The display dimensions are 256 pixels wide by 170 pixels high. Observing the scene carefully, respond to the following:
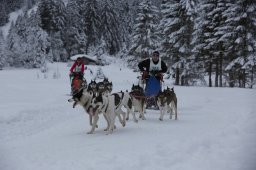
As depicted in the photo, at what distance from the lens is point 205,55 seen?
34.1 m

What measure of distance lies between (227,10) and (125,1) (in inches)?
2881

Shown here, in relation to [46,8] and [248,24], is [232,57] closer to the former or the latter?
[248,24]

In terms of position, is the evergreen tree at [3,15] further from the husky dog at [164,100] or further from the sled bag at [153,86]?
the husky dog at [164,100]

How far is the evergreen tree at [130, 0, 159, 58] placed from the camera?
40141 millimetres

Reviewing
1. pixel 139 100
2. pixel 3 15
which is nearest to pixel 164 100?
pixel 139 100

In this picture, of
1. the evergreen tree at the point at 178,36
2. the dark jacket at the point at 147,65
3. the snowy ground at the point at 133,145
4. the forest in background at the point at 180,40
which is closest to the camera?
the snowy ground at the point at 133,145

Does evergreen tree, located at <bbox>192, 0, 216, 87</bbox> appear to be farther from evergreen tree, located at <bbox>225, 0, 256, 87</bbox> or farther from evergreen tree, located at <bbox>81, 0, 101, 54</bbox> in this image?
evergreen tree, located at <bbox>81, 0, 101, 54</bbox>

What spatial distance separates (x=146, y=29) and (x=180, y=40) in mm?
6759

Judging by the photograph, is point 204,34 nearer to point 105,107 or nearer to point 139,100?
point 139,100

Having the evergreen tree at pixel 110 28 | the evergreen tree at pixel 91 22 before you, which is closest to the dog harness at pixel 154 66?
the evergreen tree at pixel 91 22

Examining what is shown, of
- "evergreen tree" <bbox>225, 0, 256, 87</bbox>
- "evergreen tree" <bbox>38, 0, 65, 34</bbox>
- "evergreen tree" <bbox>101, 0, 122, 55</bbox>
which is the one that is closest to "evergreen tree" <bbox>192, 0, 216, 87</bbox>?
"evergreen tree" <bbox>225, 0, 256, 87</bbox>

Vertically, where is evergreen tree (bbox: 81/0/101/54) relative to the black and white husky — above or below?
above

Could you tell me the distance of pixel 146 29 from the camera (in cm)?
4044

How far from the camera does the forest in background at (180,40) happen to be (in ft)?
98.7
